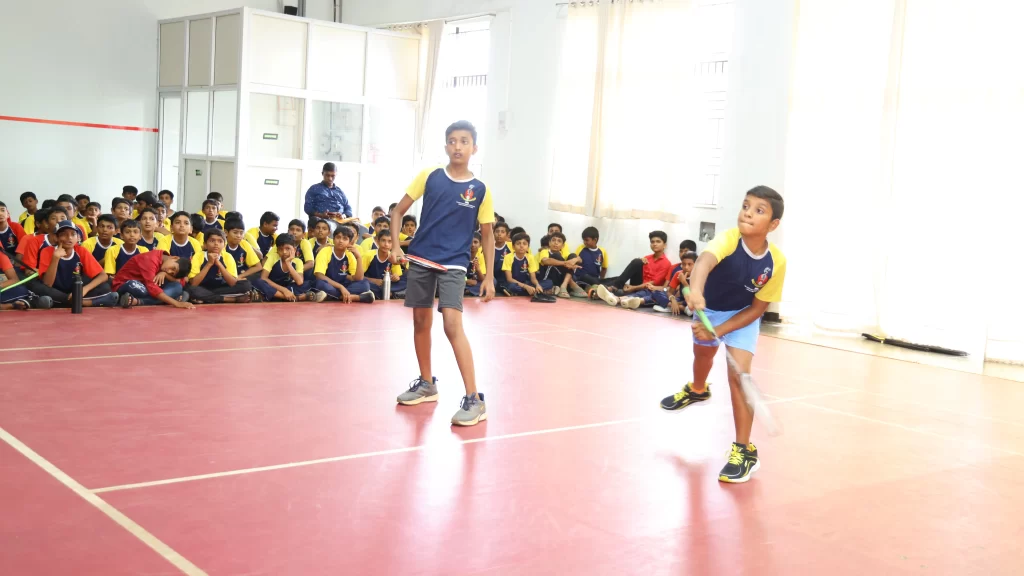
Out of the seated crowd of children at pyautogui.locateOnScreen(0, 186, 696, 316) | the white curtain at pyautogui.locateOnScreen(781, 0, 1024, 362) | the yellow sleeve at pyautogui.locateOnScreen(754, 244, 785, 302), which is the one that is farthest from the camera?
the white curtain at pyautogui.locateOnScreen(781, 0, 1024, 362)

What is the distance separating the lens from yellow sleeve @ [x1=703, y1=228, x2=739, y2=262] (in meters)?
4.28

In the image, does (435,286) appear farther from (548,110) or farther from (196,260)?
(548,110)

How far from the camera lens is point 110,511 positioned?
335 cm

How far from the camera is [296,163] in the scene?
46.1ft

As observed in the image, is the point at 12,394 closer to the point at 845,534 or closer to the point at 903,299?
the point at 845,534

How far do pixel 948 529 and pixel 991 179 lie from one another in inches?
234

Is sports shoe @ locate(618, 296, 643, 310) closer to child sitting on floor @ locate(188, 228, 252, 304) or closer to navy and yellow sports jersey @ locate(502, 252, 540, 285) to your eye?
navy and yellow sports jersey @ locate(502, 252, 540, 285)

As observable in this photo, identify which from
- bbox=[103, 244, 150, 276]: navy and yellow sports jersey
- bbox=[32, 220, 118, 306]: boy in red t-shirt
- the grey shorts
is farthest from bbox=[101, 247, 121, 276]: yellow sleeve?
the grey shorts

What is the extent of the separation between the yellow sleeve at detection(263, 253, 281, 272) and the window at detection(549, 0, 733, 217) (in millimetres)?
4563

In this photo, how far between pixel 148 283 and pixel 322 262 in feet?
6.13

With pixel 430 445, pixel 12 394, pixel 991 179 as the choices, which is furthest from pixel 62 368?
pixel 991 179

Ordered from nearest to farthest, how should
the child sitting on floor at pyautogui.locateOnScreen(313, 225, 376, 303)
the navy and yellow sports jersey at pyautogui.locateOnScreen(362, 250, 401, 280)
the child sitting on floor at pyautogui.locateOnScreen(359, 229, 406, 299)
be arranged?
the child sitting on floor at pyautogui.locateOnScreen(313, 225, 376, 303) → the child sitting on floor at pyautogui.locateOnScreen(359, 229, 406, 299) → the navy and yellow sports jersey at pyautogui.locateOnScreen(362, 250, 401, 280)

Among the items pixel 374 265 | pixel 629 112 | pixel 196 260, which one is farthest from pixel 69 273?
pixel 629 112

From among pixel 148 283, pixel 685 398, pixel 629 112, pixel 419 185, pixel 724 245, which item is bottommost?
pixel 685 398
